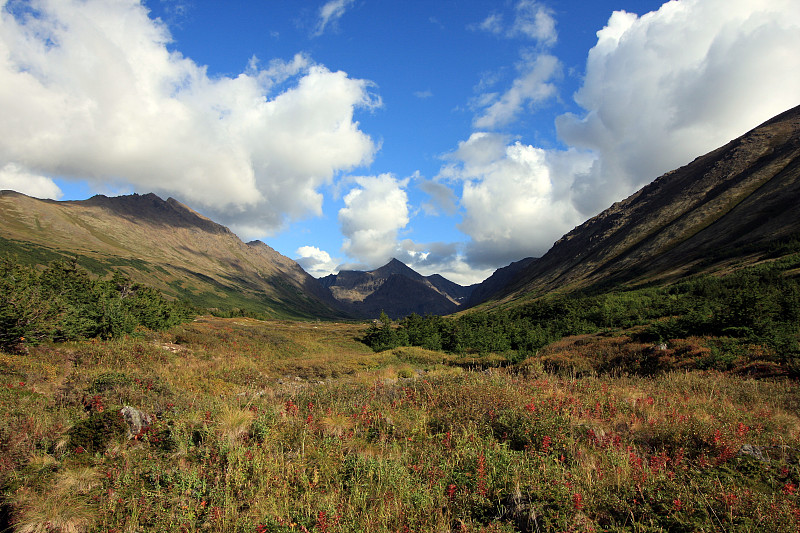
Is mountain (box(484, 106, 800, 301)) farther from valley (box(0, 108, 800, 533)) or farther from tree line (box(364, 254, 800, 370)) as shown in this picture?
valley (box(0, 108, 800, 533))

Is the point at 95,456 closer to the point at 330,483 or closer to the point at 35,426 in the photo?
the point at 35,426

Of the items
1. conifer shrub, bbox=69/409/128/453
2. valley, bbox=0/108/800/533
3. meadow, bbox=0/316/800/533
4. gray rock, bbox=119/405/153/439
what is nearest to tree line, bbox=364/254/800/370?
valley, bbox=0/108/800/533

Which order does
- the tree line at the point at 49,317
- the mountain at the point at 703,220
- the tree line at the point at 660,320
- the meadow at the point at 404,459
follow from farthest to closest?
the mountain at the point at 703,220 → the tree line at the point at 660,320 → the tree line at the point at 49,317 → the meadow at the point at 404,459

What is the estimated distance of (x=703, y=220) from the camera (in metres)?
97.6

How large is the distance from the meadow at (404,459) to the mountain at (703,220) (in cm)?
6550

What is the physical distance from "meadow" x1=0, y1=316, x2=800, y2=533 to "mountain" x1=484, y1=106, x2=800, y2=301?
2579 inches

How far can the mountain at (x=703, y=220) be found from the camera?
2625 inches

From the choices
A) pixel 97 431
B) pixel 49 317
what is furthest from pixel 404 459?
pixel 49 317

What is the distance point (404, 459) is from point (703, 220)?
12865 cm

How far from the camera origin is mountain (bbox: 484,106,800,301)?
6669 centimetres

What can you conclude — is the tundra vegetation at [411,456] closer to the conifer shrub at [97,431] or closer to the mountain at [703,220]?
the conifer shrub at [97,431]

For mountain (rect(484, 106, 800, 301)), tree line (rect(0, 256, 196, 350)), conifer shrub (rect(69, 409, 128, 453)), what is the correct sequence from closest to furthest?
conifer shrub (rect(69, 409, 128, 453))
tree line (rect(0, 256, 196, 350))
mountain (rect(484, 106, 800, 301))

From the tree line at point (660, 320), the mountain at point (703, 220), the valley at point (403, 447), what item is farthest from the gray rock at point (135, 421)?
the mountain at point (703, 220)

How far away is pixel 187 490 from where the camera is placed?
475 cm
